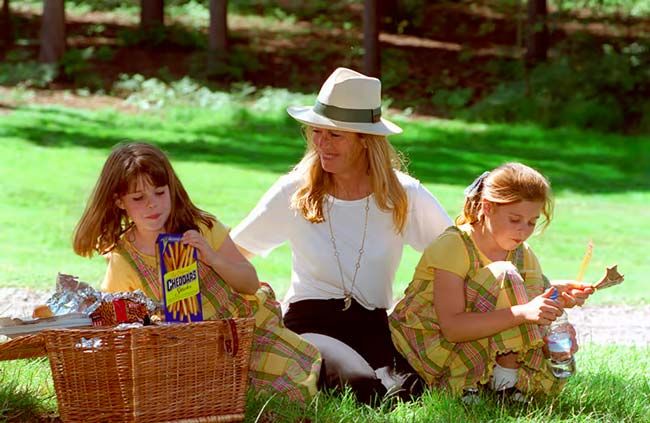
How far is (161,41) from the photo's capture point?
22250 mm

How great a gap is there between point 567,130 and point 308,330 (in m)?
13.4

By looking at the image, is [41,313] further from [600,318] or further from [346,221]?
[600,318]

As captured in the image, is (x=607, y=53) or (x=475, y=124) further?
(x=607, y=53)

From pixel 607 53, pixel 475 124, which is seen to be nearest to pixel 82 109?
pixel 475 124

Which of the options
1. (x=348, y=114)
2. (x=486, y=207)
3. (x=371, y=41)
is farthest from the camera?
(x=371, y=41)

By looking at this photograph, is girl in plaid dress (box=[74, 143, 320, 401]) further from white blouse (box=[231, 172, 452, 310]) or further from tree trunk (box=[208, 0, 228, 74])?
tree trunk (box=[208, 0, 228, 74])

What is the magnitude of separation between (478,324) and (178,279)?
1.17m

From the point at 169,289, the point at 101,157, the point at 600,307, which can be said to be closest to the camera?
the point at 169,289

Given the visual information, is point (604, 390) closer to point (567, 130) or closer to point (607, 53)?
point (567, 130)

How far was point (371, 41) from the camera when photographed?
19094 mm

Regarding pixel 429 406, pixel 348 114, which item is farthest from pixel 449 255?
pixel 348 114

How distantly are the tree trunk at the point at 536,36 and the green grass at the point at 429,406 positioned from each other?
55.3 ft

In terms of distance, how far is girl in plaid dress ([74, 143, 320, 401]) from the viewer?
4.40 meters

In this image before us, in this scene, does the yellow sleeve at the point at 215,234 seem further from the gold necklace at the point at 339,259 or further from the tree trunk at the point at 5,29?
the tree trunk at the point at 5,29
